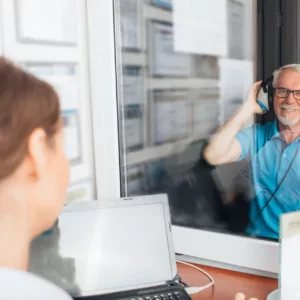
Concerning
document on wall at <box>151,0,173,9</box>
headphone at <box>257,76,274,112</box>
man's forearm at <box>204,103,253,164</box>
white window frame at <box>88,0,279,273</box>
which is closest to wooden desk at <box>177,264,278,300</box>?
white window frame at <box>88,0,279,273</box>

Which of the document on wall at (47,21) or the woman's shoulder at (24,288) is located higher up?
the document on wall at (47,21)

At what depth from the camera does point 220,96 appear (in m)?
1.00

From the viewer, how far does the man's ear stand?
586mm

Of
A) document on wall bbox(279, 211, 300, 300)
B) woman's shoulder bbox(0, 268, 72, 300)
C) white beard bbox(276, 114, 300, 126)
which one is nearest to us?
woman's shoulder bbox(0, 268, 72, 300)

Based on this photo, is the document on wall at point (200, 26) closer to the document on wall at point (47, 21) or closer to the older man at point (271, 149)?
the older man at point (271, 149)

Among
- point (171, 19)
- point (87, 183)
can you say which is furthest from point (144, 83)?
point (87, 183)

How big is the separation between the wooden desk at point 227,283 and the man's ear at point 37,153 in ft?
1.58

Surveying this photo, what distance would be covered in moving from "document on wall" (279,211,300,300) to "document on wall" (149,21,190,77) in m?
0.42

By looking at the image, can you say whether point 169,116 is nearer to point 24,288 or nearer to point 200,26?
point 200,26

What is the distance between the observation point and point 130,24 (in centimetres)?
111

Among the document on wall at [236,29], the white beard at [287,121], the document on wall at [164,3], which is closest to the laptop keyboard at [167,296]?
the white beard at [287,121]

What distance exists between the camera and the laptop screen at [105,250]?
899 mm

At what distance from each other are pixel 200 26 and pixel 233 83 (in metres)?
0.15

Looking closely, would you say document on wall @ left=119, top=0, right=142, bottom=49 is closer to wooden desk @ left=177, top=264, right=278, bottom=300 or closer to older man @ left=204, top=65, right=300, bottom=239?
older man @ left=204, top=65, right=300, bottom=239
